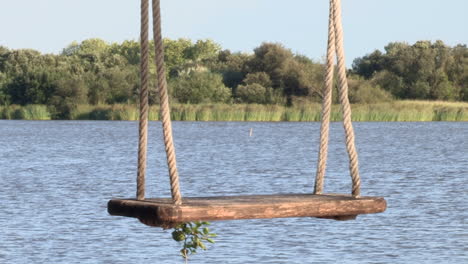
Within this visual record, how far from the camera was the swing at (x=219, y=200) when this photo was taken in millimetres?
7270

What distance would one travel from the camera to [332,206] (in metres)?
7.96

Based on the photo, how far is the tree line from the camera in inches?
3597

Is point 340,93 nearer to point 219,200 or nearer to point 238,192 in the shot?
point 219,200

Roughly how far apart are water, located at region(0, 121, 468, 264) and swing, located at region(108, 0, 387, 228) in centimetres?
976

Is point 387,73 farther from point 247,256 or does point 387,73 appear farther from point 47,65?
point 247,256

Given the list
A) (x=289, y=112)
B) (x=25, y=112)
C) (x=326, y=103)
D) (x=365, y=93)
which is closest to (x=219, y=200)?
(x=326, y=103)

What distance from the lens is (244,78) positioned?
322 feet

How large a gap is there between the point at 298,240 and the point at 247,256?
7.90ft

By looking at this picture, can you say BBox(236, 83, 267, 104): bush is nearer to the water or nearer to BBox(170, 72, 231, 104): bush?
BBox(170, 72, 231, 104): bush

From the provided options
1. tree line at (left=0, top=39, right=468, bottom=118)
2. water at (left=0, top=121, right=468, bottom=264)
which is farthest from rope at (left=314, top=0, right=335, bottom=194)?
tree line at (left=0, top=39, right=468, bottom=118)

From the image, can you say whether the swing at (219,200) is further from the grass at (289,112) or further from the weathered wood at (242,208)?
the grass at (289,112)

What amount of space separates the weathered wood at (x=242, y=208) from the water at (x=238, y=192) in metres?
9.83

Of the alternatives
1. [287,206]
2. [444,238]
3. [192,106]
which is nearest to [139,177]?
[287,206]

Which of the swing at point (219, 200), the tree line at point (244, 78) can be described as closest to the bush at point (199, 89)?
the tree line at point (244, 78)
